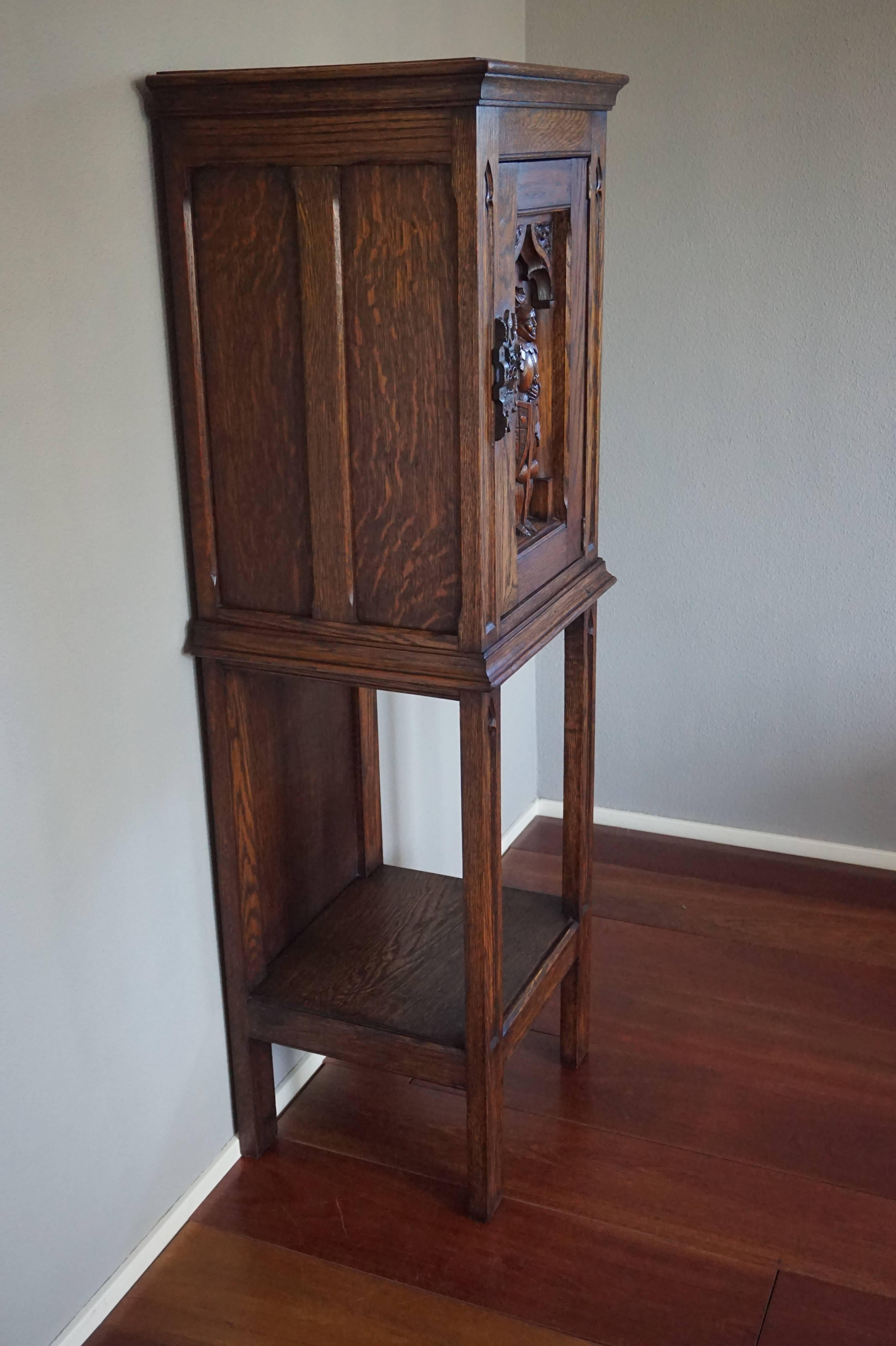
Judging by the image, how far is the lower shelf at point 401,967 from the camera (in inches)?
79.5

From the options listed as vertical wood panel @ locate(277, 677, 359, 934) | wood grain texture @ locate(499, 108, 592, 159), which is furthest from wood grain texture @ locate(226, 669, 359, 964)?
wood grain texture @ locate(499, 108, 592, 159)

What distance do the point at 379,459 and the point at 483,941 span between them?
703mm

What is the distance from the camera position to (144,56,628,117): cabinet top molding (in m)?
1.49

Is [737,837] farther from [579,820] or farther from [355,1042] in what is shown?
[355,1042]

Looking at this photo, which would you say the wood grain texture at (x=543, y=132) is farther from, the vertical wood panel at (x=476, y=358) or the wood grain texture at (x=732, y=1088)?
the wood grain texture at (x=732, y=1088)

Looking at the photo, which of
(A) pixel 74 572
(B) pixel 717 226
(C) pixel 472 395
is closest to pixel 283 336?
(C) pixel 472 395

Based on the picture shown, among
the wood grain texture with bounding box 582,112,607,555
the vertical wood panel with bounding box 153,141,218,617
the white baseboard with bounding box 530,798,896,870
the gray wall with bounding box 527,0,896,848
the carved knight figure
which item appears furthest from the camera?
the white baseboard with bounding box 530,798,896,870

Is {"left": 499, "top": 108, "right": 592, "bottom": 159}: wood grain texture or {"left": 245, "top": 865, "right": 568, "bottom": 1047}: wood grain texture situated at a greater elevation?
{"left": 499, "top": 108, "right": 592, "bottom": 159}: wood grain texture

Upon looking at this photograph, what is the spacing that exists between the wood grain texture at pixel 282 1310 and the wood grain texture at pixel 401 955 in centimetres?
36

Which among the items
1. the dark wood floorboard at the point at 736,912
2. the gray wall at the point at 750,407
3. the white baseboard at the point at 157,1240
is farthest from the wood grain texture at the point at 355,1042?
the gray wall at the point at 750,407

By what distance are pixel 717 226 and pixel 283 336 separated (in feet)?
4.82

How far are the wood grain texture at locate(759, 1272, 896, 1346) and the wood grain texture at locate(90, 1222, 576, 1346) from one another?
31cm

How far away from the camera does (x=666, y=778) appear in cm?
327

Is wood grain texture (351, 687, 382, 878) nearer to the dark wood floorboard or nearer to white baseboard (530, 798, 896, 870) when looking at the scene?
the dark wood floorboard
